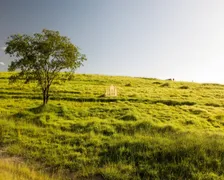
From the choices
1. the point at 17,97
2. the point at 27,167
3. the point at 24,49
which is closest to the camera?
the point at 27,167

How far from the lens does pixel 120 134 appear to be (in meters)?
14.3

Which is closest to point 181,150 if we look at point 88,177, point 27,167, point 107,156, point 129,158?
point 129,158

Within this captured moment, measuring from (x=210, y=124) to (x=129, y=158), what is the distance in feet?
35.7

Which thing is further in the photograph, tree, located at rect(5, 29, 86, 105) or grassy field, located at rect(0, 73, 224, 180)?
tree, located at rect(5, 29, 86, 105)

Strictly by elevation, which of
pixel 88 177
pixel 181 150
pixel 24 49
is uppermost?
pixel 24 49

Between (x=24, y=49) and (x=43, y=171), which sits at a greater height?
(x=24, y=49)

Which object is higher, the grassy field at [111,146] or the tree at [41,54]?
the tree at [41,54]

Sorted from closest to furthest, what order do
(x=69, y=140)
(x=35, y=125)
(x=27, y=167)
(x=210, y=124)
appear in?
(x=27, y=167), (x=69, y=140), (x=35, y=125), (x=210, y=124)

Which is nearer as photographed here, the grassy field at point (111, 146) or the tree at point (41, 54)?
the grassy field at point (111, 146)

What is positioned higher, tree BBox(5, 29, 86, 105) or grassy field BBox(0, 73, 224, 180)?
tree BBox(5, 29, 86, 105)

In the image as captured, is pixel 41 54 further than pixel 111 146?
Yes

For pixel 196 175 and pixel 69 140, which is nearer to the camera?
pixel 196 175

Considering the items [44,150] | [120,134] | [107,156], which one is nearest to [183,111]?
[120,134]

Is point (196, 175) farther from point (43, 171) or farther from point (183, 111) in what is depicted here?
point (183, 111)
